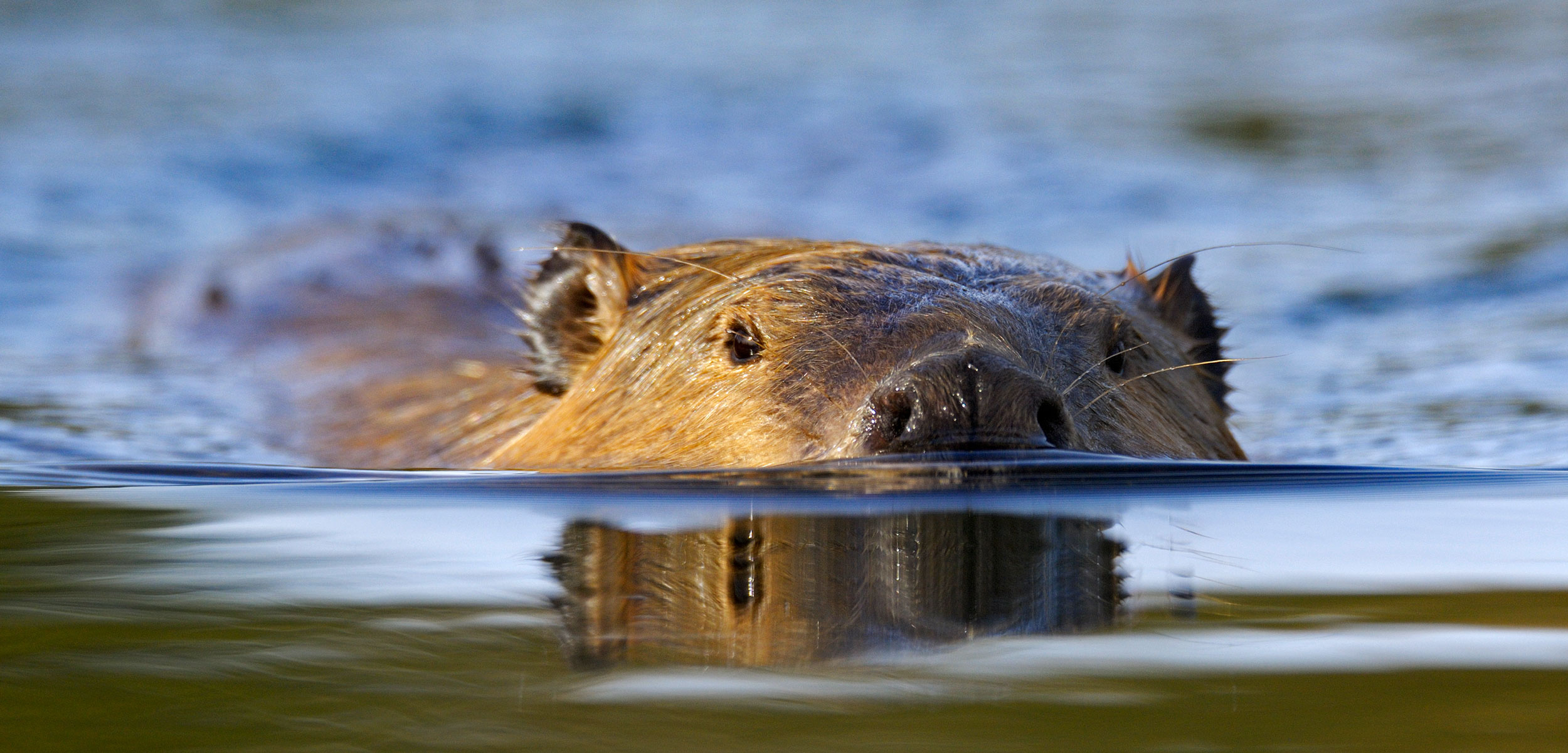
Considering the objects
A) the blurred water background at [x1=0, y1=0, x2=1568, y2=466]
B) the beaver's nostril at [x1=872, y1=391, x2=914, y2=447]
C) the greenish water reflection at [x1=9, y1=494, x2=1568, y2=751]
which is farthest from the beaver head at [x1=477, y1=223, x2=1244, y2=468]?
the blurred water background at [x1=0, y1=0, x2=1568, y2=466]

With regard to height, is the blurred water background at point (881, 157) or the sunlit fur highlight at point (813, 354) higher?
the blurred water background at point (881, 157)

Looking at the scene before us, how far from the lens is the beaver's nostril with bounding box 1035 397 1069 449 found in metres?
2.68

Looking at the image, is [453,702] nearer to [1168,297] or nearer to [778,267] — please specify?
[778,267]

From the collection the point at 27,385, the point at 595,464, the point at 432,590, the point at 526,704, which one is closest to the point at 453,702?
the point at 526,704

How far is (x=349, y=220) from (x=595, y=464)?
5.01 m

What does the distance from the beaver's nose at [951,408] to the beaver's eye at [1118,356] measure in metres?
0.70

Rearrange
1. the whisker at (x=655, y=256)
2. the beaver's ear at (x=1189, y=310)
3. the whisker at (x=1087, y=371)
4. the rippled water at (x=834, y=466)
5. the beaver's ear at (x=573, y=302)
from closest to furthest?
the rippled water at (x=834, y=466)
the whisker at (x=1087, y=371)
the whisker at (x=655, y=256)
the beaver's ear at (x=573, y=302)
the beaver's ear at (x=1189, y=310)

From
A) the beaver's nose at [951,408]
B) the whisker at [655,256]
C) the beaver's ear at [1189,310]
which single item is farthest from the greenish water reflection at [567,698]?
the beaver's ear at [1189,310]

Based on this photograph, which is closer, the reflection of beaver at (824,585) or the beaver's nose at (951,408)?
the reflection of beaver at (824,585)

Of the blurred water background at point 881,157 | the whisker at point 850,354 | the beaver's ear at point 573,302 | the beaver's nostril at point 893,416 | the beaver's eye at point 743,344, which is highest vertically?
the blurred water background at point 881,157

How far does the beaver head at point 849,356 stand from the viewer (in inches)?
105

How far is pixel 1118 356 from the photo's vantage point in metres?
3.29

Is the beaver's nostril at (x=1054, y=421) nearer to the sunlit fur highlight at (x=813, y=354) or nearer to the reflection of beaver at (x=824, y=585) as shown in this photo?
the sunlit fur highlight at (x=813, y=354)

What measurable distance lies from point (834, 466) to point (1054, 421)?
0.40 m
